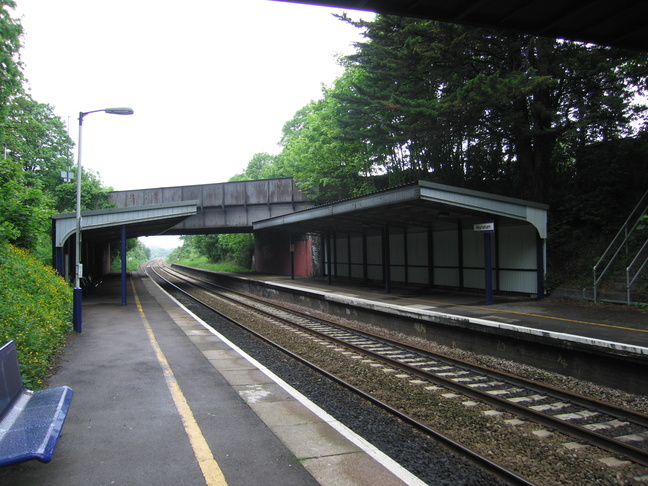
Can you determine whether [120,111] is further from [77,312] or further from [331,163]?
[331,163]

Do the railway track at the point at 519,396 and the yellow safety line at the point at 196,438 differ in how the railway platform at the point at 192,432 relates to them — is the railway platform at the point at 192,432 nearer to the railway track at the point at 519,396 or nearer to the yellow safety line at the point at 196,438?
the yellow safety line at the point at 196,438

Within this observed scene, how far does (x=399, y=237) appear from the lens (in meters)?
22.7

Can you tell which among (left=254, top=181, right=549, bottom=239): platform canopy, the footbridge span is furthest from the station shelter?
the footbridge span

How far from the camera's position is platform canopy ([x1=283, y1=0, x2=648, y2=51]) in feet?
14.5

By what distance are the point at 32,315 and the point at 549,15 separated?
10.2 metres

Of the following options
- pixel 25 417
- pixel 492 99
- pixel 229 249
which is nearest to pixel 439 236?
pixel 492 99

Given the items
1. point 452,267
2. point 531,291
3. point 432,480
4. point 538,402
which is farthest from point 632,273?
point 432,480

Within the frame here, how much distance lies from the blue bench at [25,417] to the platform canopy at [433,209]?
11020 millimetres

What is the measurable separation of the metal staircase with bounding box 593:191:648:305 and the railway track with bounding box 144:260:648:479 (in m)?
7.82

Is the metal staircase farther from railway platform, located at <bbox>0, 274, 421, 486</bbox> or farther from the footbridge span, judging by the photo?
the footbridge span

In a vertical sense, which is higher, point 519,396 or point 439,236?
point 439,236

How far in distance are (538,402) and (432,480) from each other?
3.40 metres

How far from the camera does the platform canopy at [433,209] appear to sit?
45.3 ft

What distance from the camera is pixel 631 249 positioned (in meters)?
14.9
